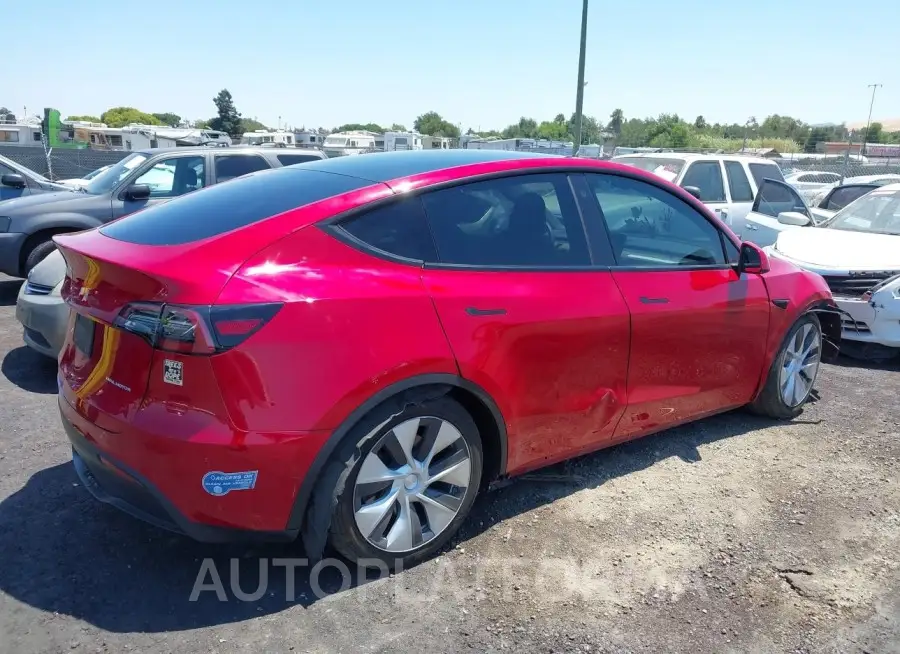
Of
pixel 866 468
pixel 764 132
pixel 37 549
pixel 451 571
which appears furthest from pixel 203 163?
pixel 764 132

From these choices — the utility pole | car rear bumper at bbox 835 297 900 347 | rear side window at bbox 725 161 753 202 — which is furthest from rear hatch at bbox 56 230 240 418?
the utility pole

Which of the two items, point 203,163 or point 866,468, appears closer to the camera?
point 866,468

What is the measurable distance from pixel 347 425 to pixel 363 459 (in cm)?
19

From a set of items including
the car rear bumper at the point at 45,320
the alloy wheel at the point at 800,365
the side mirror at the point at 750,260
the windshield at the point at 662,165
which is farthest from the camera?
the windshield at the point at 662,165

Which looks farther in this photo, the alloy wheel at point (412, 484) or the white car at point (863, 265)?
the white car at point (863, 265)

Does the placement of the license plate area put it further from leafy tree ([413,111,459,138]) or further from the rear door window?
leafy tree ([413,111,459,138])

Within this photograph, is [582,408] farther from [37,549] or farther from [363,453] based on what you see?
[37,549]

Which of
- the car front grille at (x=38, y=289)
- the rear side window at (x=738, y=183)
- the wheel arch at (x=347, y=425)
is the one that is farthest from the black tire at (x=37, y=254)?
the rear side window at (x=738, y=183)

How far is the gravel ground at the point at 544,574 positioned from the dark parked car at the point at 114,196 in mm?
4143

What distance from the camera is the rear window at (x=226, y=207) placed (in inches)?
110

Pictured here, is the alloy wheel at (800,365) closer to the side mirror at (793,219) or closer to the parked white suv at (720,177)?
the side mirror at (793,219)

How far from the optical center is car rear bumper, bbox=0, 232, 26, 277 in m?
7.32

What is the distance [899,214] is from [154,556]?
24.9 feet

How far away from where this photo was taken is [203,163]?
327 inches
